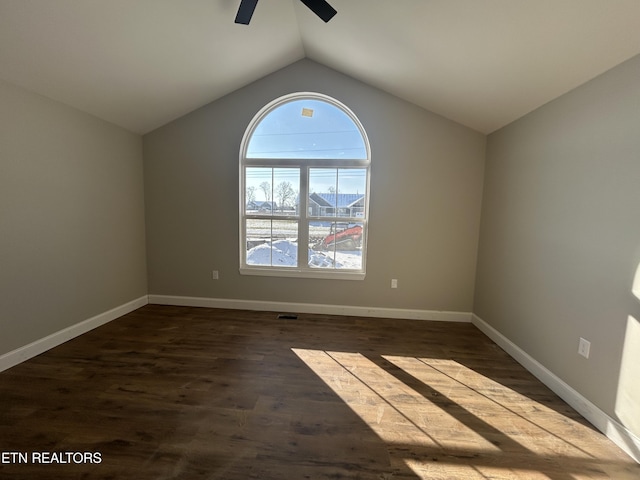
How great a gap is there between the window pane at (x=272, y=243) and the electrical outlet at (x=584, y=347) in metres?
2.76

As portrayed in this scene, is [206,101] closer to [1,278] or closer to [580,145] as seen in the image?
[1,278]

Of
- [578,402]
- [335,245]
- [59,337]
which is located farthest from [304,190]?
[578,402]

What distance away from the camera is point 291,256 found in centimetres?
360

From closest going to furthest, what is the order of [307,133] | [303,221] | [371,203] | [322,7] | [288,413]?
[288,413] < [322,7] < [371,203] < [307,133] < [303,221]

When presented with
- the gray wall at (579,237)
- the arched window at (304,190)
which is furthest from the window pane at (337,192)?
the gray wall at (579,237)

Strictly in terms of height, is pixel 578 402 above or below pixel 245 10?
below

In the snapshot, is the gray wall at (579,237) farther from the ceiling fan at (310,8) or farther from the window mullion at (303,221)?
the window mullion at (303,221)

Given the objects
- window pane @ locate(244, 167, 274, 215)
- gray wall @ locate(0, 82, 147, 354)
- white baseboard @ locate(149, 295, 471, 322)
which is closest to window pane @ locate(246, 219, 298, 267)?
window pane @ locate(244, 167, 274, 215)

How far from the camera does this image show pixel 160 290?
3697 mm

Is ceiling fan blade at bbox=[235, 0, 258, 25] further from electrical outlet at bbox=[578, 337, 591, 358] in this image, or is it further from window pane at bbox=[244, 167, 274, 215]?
electrical outlet at bbox=[578, 337, 591, 358]

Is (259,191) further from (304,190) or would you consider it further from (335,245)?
A: (335,245)

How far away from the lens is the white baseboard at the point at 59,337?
2.16 meters

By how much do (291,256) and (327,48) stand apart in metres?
2.41

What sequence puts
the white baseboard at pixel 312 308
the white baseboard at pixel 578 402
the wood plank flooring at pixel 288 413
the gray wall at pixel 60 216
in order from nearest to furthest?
the wood plank flooring at pixel 288 413 → the white baseboard at pixel 578 402 → the gray wall at pixel 60 216 → the white baseboard at pixel 312 308
